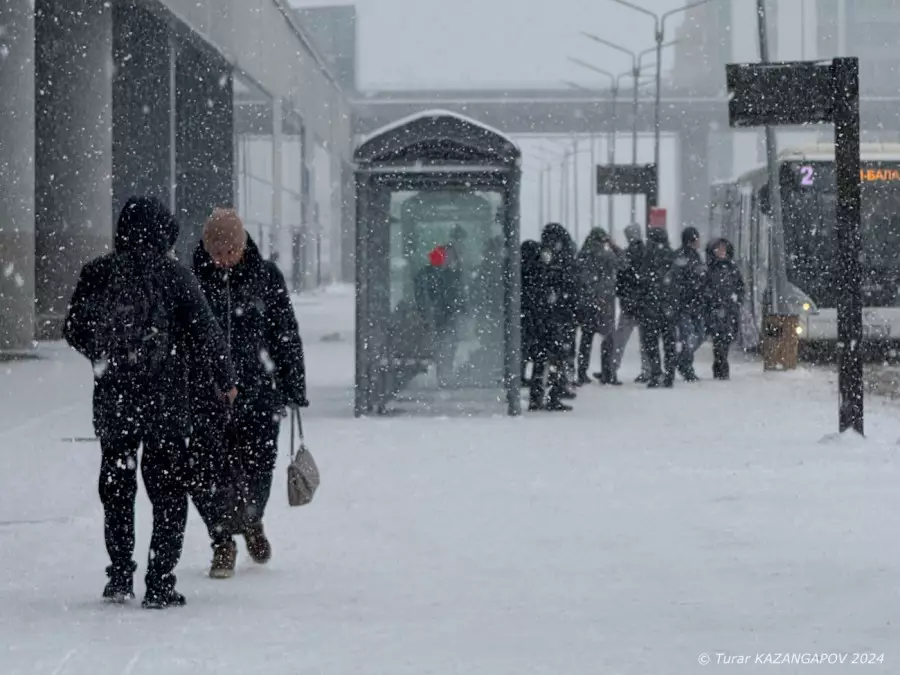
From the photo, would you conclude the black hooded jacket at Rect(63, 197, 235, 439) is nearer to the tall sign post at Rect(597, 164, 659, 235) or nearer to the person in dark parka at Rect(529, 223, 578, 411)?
the person in dark parka at Rect(529, 223, 578, 411)

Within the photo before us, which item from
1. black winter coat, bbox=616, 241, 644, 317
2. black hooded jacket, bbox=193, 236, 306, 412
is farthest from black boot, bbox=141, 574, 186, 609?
black winter coat, bbox=616, 241, 644, 317

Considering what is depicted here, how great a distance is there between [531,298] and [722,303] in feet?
17.4

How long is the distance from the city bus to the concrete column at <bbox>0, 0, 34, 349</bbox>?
33.4 ft

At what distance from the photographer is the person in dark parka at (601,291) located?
68.6 feet

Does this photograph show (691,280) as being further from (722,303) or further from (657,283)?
(657,283)

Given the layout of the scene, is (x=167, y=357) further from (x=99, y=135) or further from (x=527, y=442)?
(x=99, y=135)

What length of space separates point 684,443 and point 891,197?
1362 cm

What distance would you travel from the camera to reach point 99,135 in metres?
33.8

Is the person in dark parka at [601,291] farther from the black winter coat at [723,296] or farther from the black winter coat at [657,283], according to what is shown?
the black winter coat at [723,296]

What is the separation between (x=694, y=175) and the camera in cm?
8906

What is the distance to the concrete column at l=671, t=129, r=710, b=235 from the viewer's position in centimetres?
8731

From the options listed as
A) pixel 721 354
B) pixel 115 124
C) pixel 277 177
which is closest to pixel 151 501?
pixel 721 354

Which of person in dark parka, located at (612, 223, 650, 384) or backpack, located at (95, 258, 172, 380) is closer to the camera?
backpack, located at (95, 258, 172, 380)

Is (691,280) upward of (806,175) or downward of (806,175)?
downward
